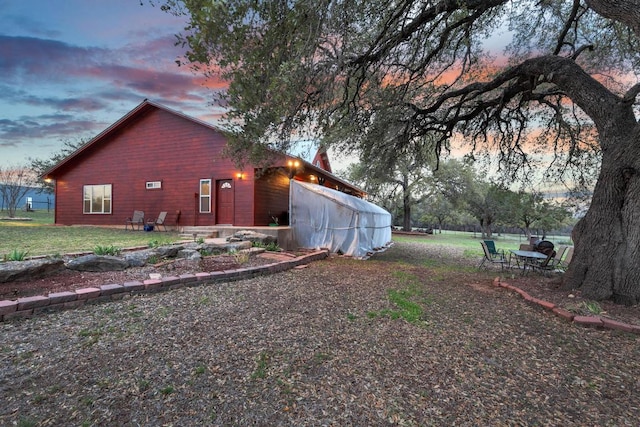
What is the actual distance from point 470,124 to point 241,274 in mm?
7885

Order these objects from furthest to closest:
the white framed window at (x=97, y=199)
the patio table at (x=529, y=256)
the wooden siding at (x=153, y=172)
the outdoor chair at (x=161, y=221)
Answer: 1. the white framed window at (x=97, y=199)
2. the outdoor chair at (x=161, y=221)
3. the wooden siding at (x=153, y=172)
4. the patio table at (x=529, y=256)

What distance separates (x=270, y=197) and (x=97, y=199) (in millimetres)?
9204

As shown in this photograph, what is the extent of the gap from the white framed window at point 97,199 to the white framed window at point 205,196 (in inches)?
220

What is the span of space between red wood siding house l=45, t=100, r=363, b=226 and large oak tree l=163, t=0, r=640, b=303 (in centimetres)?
539

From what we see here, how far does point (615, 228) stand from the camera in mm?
5004

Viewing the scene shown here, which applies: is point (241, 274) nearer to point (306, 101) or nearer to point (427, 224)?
point (306, 101)

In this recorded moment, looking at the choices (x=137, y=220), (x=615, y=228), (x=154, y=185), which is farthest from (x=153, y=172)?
(x=615, y=228)

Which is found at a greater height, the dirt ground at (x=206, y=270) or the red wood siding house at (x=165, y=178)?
the red wood siding house at (x=165, y=178)

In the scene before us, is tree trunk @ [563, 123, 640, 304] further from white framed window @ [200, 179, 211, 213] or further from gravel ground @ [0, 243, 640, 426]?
white framed window @ [200, 179, 211, 213]

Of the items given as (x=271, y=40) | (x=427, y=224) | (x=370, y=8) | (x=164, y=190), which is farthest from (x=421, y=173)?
(x=271, y=40)

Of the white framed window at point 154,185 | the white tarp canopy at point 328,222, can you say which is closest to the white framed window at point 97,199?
the white framed window at point 154,185

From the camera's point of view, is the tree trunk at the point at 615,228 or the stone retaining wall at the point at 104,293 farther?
the tree trunk at the point at 615,228

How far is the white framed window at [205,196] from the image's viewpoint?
13.3 meters

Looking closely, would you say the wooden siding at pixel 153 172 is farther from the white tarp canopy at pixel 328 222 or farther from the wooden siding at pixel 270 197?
the white tarp canopy at pixel 328 222
